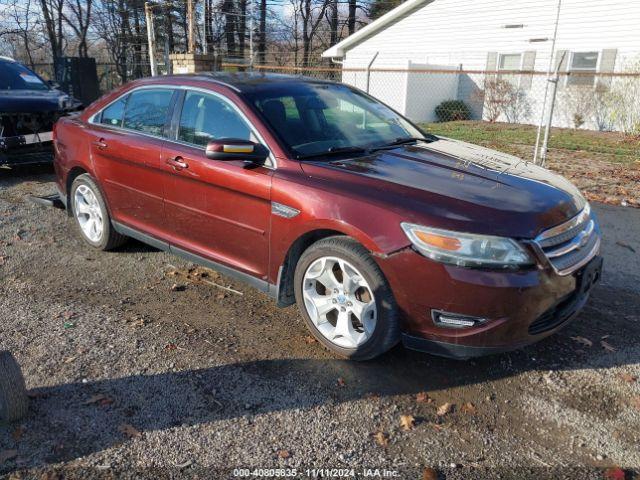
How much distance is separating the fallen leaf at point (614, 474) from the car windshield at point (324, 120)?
2395 millimetres

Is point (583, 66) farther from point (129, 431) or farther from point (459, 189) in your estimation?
point (129, 431)

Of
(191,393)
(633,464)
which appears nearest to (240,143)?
(191,393)

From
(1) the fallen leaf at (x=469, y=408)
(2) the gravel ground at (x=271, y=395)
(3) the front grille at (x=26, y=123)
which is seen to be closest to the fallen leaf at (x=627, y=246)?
(2) the gravel ground at (x=271, y=395)

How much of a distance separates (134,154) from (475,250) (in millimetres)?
2938

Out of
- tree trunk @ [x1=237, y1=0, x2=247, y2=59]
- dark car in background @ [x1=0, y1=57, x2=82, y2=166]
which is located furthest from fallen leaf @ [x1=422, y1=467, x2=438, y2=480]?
tree trunk @ [x1=237, y1=0, x2=247, y2=59]

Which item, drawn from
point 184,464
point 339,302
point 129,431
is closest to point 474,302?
point 339,302

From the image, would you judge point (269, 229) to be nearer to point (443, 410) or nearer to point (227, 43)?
point (443, 410)

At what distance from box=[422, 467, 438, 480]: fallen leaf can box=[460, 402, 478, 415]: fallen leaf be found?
1.73ft

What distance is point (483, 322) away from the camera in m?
2.96

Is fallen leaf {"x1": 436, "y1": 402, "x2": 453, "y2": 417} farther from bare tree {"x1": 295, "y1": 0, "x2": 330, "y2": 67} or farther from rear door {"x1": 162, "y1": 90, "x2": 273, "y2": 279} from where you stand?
bare tree {"x1": 295, "y1": 0, "x2": 330, "y2": 67}

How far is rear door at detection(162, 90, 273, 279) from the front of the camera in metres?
3.70

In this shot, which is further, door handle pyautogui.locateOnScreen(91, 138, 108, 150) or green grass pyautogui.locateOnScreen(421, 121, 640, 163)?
green grass pyautogui.locateOnScreen(421, 121, 640, 163)

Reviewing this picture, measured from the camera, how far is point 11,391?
2797 millimetres

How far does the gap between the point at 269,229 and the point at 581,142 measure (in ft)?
Answer: 40.2
